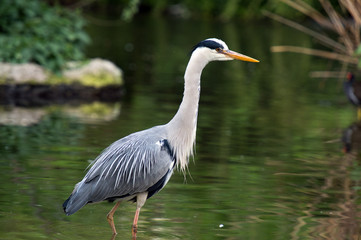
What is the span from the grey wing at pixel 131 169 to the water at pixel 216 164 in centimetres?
42

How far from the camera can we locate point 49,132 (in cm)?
1188

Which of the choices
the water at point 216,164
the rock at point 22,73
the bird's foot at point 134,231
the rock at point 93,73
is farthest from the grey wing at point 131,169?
the rock at point 93,73

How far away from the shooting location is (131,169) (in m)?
6.62

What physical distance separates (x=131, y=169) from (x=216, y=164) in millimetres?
3488

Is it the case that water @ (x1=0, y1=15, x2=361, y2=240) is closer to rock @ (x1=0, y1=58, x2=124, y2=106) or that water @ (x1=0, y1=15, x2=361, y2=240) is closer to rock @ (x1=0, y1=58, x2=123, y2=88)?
rock @ (x1=0, y1=58, x2=124, y2=106)

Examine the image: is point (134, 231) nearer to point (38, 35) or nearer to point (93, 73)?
point (93, 73)

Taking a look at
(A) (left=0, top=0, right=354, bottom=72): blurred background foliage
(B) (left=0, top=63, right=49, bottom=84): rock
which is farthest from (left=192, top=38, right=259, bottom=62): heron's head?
(B) (left=0, top=63, right=49, bottom=84): rock

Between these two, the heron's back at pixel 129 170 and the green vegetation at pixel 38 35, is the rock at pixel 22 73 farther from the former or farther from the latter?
the heron's back at pixel 129 170

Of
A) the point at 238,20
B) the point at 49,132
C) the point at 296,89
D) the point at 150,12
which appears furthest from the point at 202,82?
the point at 150,12

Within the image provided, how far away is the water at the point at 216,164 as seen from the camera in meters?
7.14

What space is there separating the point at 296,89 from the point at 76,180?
10490mm

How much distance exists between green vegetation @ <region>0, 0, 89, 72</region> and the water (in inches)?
51.2

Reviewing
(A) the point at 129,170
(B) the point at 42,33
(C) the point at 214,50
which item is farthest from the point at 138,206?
(B) the point at 42,33

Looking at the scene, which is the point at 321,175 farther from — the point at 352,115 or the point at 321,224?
the point at 352,115
